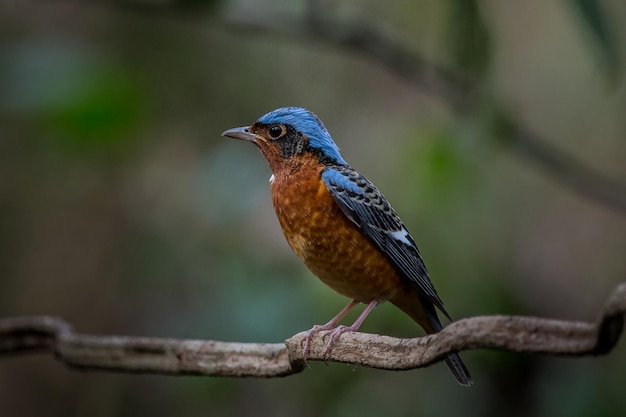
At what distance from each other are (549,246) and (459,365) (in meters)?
4.80

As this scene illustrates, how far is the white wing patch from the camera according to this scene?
3.40 m

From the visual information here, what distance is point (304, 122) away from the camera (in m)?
3.27

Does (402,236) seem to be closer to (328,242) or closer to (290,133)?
(328,242)

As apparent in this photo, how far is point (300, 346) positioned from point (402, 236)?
752mm

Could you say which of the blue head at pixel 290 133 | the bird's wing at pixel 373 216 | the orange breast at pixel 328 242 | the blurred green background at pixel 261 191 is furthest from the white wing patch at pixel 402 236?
the blurred green background at pixel 261 191

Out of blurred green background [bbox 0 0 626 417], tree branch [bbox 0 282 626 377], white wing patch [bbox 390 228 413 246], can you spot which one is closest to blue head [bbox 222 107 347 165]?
white wing patch [bbox 390 228 413 246]

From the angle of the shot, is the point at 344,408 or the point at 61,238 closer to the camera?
the point at 344,408

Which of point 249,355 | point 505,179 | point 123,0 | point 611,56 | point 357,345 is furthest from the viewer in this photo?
point 505,179

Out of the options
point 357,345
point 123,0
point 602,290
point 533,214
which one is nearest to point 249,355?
point 357,345

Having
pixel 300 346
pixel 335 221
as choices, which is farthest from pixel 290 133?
pixel 300 346

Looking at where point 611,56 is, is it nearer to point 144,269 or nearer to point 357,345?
point 357,345

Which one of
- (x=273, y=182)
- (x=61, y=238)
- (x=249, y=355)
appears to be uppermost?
(x=61, y=238)

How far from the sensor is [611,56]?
11.0ft

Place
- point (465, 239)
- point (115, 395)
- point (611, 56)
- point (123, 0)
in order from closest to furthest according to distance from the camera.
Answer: point (611, 56) → point (123, 0) → point (465, 239) → point (115, 395)
